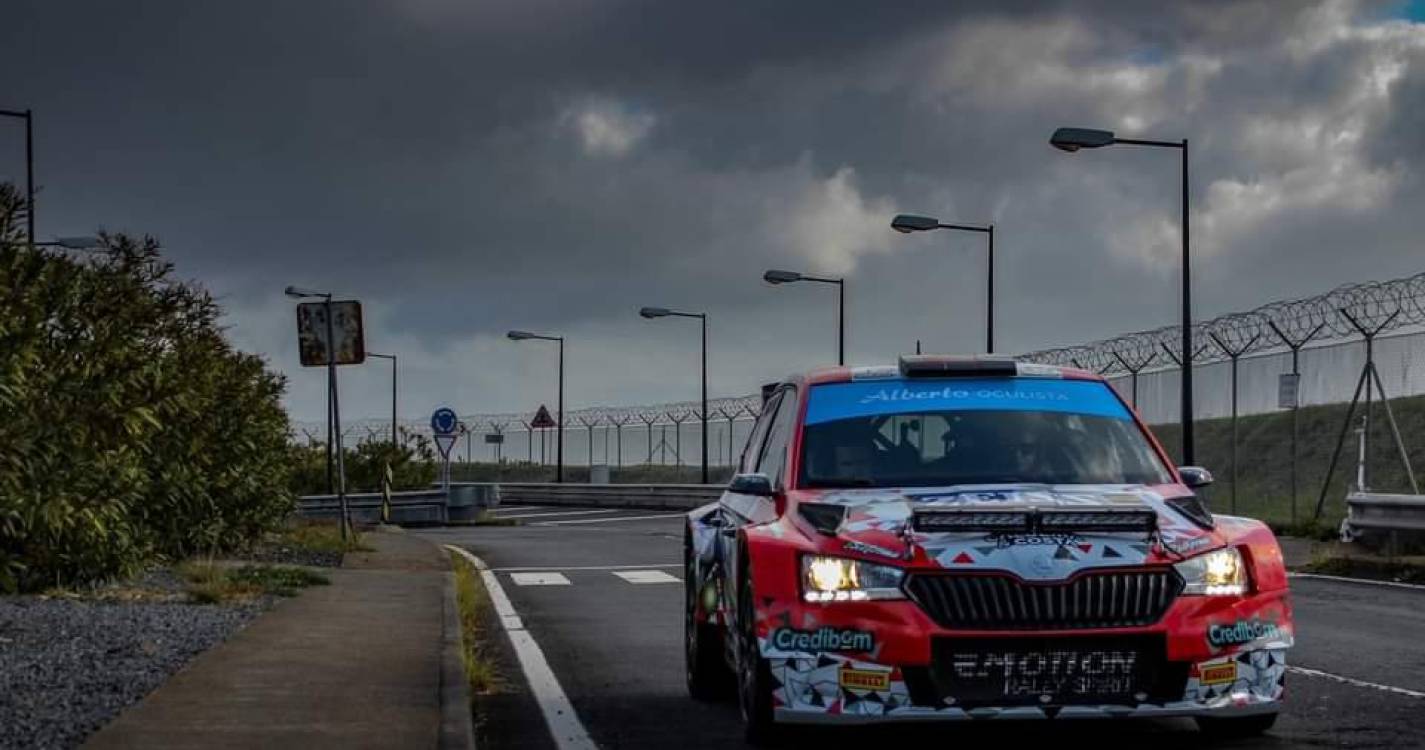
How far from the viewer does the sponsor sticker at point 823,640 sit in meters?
8.05

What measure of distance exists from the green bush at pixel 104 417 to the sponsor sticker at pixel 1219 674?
25.2 ft

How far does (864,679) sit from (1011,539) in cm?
80

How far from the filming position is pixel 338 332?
101 feet

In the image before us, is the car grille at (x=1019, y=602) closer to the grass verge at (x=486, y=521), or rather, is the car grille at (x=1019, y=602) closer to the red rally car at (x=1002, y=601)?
the red rally car at (x=1002, y=601)

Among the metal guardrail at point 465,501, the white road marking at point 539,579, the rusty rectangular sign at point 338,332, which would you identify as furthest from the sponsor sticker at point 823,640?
the metal guardrail at point 465,501

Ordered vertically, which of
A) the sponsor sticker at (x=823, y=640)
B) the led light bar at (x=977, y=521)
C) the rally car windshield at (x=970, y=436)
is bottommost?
the sponsor sticker at (x=823, y=640)

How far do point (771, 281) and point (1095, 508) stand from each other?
44.4 meters

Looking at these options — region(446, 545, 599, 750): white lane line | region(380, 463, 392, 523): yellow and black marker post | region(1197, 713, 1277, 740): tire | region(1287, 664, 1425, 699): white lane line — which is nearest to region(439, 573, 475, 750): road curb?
region(446, 545, 599, 750): white lane line

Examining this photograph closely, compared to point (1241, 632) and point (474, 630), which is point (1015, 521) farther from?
point (474, 630)

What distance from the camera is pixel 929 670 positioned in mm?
7953

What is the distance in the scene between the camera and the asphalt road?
30.2 ft

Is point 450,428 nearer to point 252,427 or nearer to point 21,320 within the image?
point 252,427

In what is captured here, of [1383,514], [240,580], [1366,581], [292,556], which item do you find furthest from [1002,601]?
[292,556]

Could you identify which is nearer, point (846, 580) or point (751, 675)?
point (846, 580)
